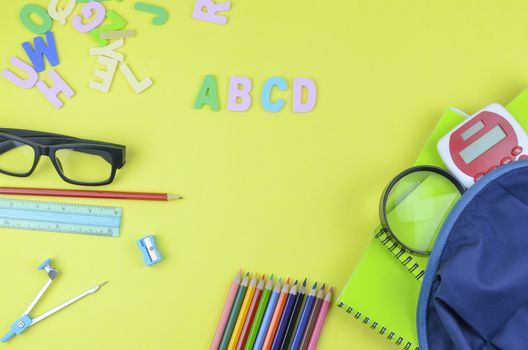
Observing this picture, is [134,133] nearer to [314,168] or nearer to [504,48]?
[314,168]

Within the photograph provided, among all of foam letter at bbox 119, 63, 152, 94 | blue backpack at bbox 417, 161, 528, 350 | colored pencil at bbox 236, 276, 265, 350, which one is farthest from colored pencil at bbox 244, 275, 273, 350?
foam letter at bbox 119, 63, 152, 94

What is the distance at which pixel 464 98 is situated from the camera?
78cm

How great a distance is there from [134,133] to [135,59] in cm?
12

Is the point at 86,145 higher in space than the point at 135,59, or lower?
lower

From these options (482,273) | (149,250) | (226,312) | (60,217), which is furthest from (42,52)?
(482,273)

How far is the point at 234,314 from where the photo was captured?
760mm

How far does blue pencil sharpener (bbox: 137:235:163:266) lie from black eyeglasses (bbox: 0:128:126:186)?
108 millimetres

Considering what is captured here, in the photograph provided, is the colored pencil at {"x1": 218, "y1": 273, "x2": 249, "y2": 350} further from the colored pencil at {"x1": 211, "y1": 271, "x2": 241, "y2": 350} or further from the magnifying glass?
the magnifying glass

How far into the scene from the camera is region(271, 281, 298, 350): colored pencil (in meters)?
0.75

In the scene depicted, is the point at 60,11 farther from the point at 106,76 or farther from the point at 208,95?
the point at 208,95

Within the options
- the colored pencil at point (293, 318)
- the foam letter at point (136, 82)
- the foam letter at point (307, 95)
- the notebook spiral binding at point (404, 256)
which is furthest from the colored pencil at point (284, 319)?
the foam letter at point (136, 82)

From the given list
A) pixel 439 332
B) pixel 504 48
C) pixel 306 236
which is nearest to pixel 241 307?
pixel 306 236

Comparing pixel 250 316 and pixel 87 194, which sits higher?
pixel 87 194

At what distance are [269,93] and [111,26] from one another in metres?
0.29
